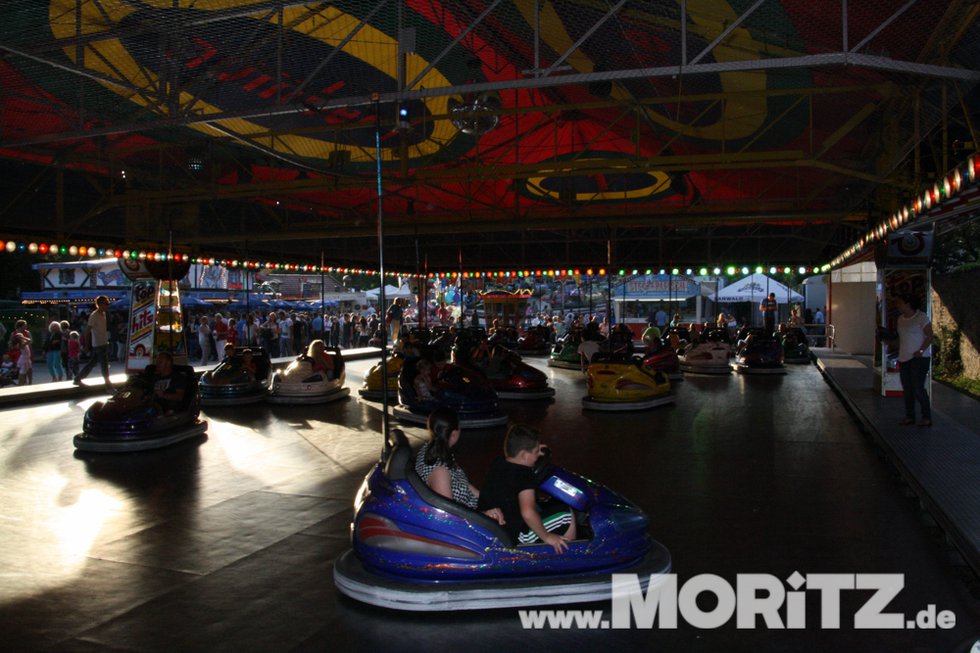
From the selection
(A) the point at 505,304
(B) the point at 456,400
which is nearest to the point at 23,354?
(B) the point at 456,400

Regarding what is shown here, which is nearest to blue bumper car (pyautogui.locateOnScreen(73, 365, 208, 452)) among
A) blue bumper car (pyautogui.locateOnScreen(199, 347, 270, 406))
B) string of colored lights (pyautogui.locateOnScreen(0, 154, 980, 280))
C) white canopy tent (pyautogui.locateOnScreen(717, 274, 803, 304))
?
blue bumper car (pyautogui.locateOnScreen(199, 347, 270, 406))

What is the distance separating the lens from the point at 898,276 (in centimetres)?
831

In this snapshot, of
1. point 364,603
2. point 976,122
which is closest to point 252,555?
point 364,603

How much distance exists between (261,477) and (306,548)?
1.76m

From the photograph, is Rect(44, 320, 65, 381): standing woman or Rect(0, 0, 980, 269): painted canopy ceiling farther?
Rect(44, 320, 65, 381): standing woman

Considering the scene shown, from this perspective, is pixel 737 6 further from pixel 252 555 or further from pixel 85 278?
pixel 85 278

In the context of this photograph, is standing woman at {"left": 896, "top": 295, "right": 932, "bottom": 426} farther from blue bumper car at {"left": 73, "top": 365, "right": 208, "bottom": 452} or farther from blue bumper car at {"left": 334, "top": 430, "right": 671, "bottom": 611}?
blue bumper car at {"left": 73, "top": 365, "right": 208, "bottom": 452}

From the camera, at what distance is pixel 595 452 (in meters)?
6.54

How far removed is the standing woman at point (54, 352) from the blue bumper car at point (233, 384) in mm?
3584

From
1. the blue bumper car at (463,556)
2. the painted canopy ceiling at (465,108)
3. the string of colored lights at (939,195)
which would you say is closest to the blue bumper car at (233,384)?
the painted canopy ceiling at (465,108)

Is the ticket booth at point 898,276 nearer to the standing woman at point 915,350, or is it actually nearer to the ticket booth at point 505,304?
the standing woman at point 915,350

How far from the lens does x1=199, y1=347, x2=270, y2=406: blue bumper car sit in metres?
9.51

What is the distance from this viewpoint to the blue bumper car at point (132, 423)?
254 inches

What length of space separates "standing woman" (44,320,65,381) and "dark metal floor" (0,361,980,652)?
4398mm
